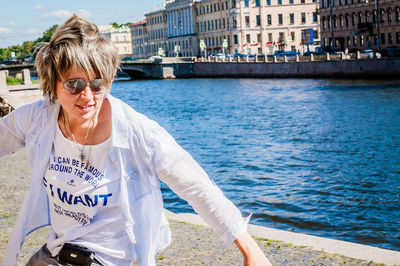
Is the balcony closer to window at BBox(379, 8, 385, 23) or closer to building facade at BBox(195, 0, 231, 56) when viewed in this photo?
window at BBox(379, 8, 385, 23)

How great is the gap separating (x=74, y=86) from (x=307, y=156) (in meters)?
14.4

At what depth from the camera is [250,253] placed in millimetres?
1906

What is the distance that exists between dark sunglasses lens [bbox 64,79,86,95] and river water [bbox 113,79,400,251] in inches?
257

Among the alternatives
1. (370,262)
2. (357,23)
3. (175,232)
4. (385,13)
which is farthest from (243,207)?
(357,23)

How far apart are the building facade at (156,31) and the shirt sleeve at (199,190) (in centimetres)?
10938

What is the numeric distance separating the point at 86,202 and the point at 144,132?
337 millimetres

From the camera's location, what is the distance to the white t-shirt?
2125 millimetres

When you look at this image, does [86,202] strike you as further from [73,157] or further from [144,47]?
[144,47]

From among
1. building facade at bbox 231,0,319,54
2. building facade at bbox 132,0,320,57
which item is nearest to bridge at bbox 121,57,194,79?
building facade at bbox 132,0,320,57

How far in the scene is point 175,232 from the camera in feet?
17.1

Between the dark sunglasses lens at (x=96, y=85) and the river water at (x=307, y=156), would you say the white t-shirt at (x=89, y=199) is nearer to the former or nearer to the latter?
the dark sunglasses lens at (x=96, y=85)

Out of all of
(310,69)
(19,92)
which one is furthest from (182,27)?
(19,92)

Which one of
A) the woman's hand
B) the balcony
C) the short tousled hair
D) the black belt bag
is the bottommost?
the black belt bag

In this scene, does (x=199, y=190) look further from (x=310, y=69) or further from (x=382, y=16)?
(x=382, y=16)
